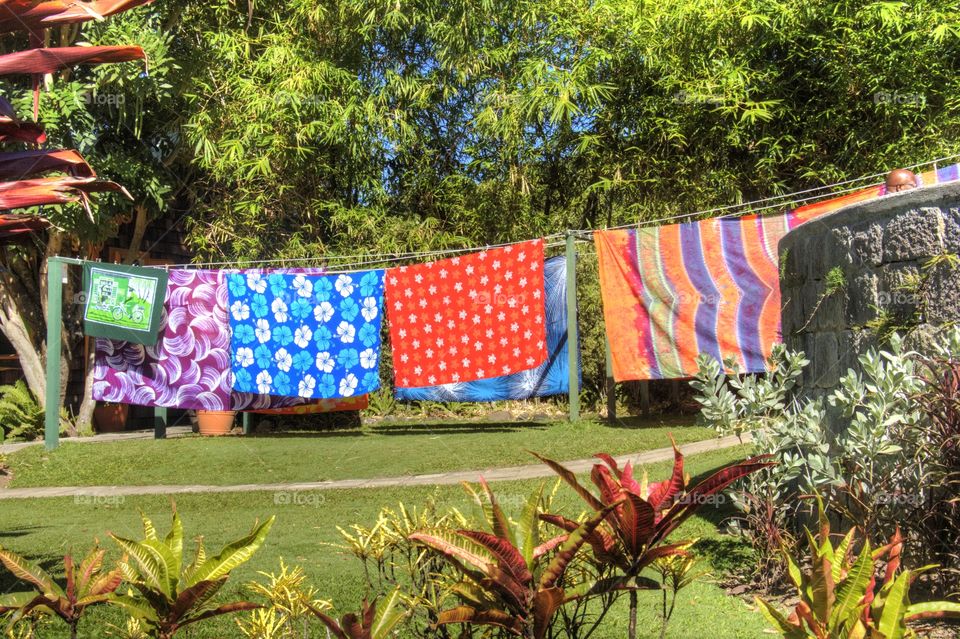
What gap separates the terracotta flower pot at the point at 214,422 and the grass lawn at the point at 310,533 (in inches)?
121

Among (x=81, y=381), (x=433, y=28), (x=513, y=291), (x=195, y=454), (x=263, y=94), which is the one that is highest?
(x=433, y=28)

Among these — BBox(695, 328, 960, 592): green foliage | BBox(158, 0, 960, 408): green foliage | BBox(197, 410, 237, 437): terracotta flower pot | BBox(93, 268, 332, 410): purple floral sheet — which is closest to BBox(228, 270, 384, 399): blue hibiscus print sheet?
BBox(93, 268, 332, 410): purple floral sheet

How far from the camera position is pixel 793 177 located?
1077 cm

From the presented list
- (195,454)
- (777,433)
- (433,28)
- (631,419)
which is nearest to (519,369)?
(631,419)

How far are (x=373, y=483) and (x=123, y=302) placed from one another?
4.36 metres

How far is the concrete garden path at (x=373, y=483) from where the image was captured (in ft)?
24.7

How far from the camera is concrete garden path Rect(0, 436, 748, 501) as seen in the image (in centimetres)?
752

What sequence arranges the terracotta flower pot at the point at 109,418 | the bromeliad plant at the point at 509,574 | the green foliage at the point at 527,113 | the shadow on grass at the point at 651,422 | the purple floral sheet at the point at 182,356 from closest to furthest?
the bromeliad plant at the point at 509,574 < the green foliage at the point at 527,113 < the shadow on grass at the point at 651,422 < the purple floral sheet at the point at 182,356 < the terracotta flower pot at the point at 109,418

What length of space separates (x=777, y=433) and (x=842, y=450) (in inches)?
11.2

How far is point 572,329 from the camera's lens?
10.2 metres

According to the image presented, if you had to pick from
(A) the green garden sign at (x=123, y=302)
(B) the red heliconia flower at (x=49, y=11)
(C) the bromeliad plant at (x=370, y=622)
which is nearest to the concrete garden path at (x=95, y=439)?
(A) the green garden sign at (x=123, y=302)

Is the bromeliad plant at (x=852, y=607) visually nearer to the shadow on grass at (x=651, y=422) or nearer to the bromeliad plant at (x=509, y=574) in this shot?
the bromeliad plant at (x=509, y=574)

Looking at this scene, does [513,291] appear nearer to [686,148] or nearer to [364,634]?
[686,148]

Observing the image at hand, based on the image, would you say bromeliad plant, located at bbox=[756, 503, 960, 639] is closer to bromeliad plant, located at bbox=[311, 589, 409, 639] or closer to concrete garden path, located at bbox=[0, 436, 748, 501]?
bromeliad plant, located at bbox=[311, 589, 409, 639]
